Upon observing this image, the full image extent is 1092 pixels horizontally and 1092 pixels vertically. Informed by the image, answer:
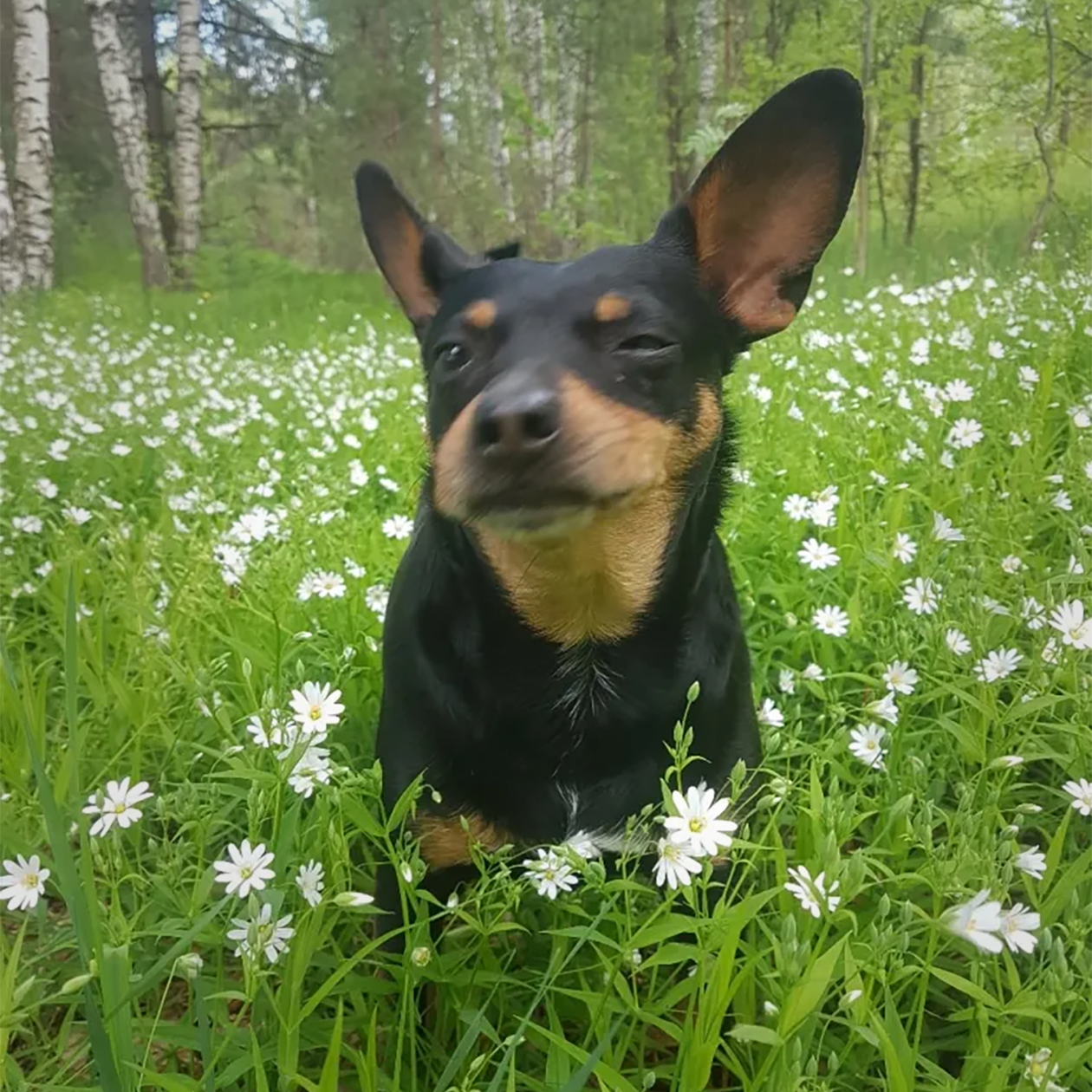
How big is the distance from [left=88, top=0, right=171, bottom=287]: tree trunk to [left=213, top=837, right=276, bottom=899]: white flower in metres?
3.52

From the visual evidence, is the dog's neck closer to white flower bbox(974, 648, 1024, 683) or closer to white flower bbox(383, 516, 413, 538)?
white flower bbox(974, 648, 1024, 683)

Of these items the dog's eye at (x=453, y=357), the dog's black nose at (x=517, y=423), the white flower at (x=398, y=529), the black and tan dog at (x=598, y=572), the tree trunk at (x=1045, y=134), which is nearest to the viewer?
the dog's black nose at (x=517, y=423)

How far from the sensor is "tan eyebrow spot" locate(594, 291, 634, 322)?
1704mm

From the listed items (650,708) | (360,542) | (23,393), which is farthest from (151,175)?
(650,708)

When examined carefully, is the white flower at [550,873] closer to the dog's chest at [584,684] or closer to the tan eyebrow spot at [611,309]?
the dog's chest at [584,684]

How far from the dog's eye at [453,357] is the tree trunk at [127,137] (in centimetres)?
263

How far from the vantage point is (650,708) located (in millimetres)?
1764

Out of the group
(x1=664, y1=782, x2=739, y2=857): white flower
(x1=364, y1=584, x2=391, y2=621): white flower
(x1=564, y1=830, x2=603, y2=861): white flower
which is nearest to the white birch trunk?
(x1=364, y1=584, x2=391, y2=621): white flower

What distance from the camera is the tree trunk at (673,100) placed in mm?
A: 5066

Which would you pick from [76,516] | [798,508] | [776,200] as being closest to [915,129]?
[798,508]

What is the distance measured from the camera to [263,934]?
996 millimetres

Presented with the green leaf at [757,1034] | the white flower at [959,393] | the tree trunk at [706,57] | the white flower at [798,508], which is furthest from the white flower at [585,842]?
the tree trunk at [706,57]

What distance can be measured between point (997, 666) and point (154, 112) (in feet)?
13.4

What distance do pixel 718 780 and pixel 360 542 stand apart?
1764mm
